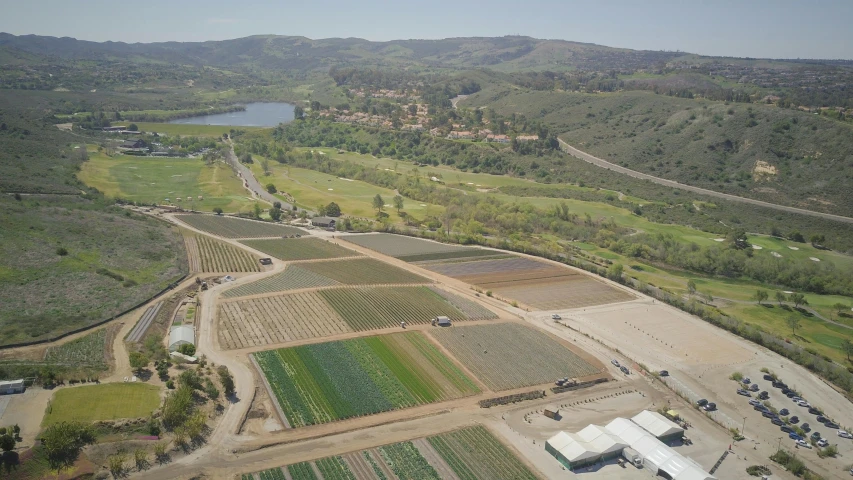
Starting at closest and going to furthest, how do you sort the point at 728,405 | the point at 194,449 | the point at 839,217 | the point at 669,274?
1. the point at 194,449
2. the point at 728,405
3. the point at 669,274
4. the point at 839,217

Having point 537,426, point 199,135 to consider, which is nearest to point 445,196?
point 537,426

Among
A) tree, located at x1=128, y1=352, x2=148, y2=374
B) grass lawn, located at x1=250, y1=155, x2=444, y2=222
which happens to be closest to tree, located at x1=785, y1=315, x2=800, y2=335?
grass lawn, located at x1=250, y1=155, x2=444, y2=222

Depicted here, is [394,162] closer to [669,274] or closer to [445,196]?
[445,196]

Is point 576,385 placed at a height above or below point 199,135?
below

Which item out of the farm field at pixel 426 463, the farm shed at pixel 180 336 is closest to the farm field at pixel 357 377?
the farm field at pixel 426 463

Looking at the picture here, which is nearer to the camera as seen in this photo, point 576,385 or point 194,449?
point 194,449

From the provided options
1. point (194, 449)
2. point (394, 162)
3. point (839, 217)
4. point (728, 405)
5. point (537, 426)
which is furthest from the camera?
point (394, 162)
